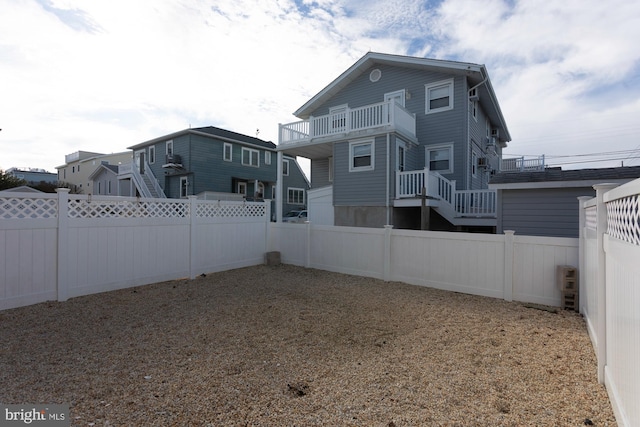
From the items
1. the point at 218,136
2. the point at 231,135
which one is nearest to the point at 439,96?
the point at 218,136

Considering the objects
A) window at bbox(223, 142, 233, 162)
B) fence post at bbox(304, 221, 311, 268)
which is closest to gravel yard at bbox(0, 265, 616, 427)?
fence post at bbox(304, 221, 311, 268)

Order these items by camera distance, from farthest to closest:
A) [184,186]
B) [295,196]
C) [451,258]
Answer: [295,196]
[184,186]
[451,258]

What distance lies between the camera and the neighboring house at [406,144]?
1079 cm

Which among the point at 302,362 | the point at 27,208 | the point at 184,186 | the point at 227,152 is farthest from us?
the point at 227,152

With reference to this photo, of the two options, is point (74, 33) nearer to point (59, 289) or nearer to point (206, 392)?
point (59, 289)

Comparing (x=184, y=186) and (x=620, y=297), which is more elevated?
(x=184, y=186)

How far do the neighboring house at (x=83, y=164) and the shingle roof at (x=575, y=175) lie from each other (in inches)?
1371

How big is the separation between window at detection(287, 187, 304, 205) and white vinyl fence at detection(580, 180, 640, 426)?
24.1 meters

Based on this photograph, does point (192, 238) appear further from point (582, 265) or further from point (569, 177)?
point (569, 177)

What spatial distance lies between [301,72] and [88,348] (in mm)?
10098

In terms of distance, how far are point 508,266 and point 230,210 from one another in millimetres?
6510

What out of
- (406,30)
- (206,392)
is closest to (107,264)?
(206,392)

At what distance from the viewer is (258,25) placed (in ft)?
25.0

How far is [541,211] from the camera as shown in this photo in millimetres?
8219
